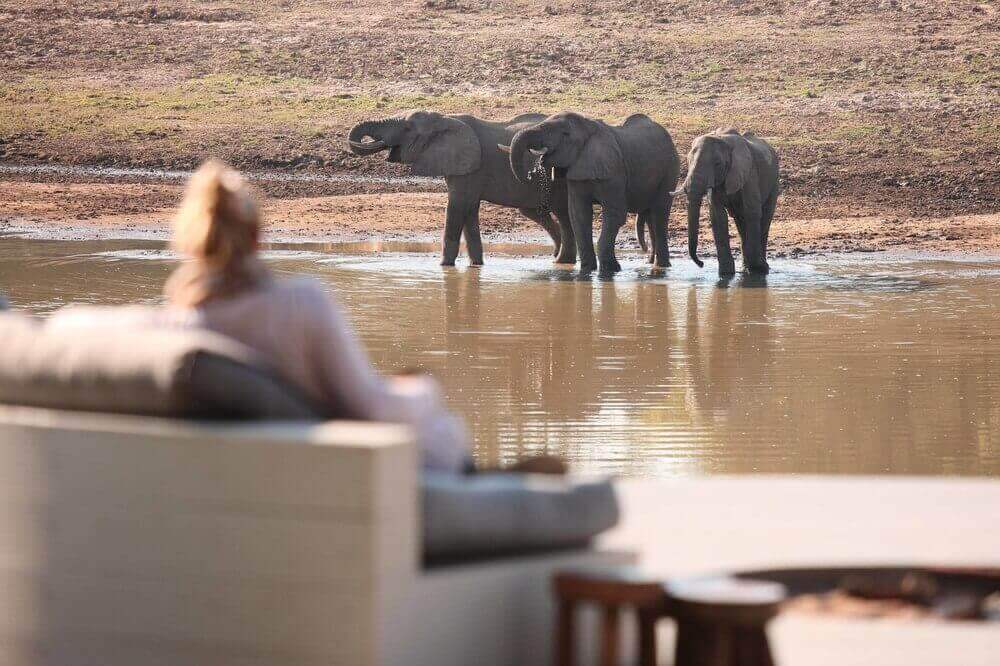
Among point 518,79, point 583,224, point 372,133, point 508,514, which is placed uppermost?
point 518,79

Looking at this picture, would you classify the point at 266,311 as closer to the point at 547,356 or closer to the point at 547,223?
the point at 547,356

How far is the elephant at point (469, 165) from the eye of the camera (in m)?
19.2

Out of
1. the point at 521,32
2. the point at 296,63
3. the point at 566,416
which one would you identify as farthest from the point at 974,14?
the point at 566,416

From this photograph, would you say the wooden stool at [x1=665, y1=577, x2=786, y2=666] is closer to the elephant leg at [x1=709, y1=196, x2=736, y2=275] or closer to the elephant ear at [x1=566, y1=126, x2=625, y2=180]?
the elephant leg at [x1=709, y1=196, x2=736, y2=275]

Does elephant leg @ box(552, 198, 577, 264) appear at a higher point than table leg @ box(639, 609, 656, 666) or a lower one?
lower

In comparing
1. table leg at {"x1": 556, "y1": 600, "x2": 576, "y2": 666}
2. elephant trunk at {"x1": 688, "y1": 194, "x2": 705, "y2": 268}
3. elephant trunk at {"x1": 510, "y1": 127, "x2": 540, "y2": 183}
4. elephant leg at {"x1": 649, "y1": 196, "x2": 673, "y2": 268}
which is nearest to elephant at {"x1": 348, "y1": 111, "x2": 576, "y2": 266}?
elephant trunk at {"x1": 510, "y1": 127, "x2": 540, "y2": 183}

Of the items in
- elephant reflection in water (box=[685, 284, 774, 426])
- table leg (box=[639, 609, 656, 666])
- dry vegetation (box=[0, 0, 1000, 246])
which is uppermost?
dry vegetation (box=[0, 0, 1000, 246])

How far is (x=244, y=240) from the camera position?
320 centimetres

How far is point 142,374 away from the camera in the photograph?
3080mm

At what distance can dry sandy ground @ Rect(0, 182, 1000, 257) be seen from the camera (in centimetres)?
2155

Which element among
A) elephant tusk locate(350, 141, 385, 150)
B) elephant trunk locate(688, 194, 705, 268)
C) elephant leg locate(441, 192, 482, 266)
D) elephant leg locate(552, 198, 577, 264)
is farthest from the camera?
elephant tusk locate(350, 141, 385, 150)

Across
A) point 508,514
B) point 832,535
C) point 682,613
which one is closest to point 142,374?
point 508,514

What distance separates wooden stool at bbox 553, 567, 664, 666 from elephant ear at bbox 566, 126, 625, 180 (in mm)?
15285

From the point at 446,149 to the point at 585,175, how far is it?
160 cm
